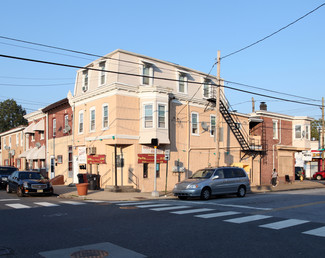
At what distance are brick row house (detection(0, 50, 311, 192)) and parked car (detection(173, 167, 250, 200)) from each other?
2.86 meters

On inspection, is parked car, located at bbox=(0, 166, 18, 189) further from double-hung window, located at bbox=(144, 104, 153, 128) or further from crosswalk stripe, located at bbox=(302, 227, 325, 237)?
crosswalk stripe, located at bbox=(302, 227, 325, 237)

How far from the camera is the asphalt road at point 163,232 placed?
22.6 ft

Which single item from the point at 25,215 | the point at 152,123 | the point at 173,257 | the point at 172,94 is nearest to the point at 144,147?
the point at 152,123

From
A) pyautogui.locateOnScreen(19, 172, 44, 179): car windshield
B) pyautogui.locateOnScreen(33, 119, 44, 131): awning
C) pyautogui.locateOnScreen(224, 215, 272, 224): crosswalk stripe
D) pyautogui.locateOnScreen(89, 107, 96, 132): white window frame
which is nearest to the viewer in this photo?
pyautogui.locateOnScreen(224, 215, 272, 224): crosswalk stripe

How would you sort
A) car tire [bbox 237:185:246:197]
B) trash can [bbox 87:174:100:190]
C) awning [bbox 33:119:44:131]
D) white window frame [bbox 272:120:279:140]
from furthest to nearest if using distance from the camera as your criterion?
white window frame [bbox 272:120:279:140] → awning [bbox 33:119:44:131] → trash can [bbox 87:174:100:190] → car tire [bbox 237:185:246:197]

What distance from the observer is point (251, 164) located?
3234 cm

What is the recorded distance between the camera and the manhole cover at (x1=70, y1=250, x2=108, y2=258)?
21.3 ft

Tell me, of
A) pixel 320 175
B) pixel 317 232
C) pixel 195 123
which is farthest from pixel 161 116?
pixel 320 175

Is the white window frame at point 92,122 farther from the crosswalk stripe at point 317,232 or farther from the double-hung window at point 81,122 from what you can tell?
the crosswalk stripe at point 317,232

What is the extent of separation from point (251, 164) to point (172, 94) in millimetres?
11976

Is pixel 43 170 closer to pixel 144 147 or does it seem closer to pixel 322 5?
pixel 144 147

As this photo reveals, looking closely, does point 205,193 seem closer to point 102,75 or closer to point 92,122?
point 92,122

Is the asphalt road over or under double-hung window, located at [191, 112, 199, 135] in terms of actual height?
under

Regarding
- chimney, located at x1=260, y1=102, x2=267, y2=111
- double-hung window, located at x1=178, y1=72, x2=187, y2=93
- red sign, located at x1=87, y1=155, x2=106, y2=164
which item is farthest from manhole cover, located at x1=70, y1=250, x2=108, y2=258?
chimney, located at x1=260, y1=102, x2=267, y2=111
